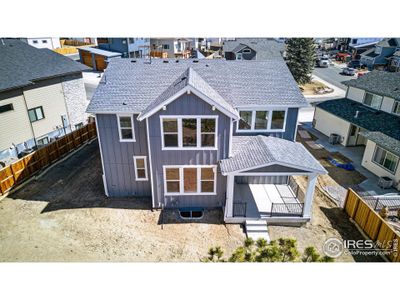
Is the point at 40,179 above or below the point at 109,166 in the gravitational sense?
below

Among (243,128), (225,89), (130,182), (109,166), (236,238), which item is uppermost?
(225,89)

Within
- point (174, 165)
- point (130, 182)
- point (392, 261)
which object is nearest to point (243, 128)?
point (174, 165)

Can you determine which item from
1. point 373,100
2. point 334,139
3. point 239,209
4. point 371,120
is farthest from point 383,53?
point 239,209

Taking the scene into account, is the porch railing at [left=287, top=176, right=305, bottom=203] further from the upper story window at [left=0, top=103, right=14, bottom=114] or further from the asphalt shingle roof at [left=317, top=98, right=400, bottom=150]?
the upper story window at [left=0, top=103, right=14, bottom=114]

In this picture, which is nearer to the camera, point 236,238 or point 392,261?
point 392,261

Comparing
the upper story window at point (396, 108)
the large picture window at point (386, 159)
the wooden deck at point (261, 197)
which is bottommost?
the wooden deck at point (261, 197)

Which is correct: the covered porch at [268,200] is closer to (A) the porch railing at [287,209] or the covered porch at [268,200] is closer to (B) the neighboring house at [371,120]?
(A) the porch railing at [287,209]

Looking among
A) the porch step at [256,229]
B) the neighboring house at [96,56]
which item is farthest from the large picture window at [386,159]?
the neighboring house at [96,56]

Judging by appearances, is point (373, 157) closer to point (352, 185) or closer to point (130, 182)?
point (352, 185)
